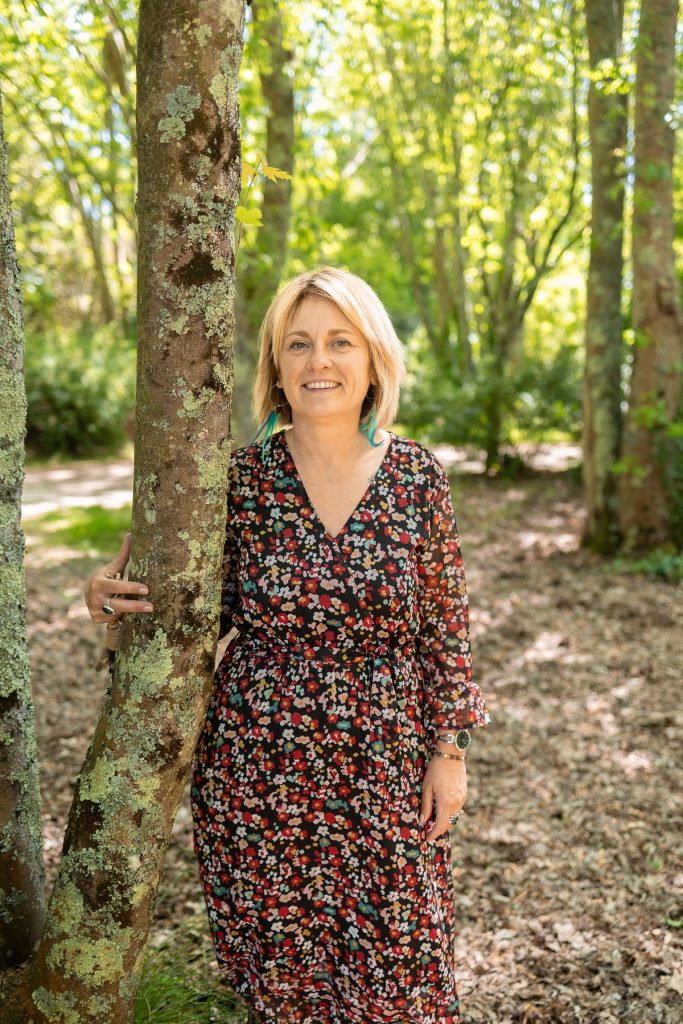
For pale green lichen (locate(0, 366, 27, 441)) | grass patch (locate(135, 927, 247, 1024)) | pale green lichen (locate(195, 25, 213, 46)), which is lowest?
grass patch (locate(135, 927, 247, 1024))

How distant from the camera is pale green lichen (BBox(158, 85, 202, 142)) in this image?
163 cm

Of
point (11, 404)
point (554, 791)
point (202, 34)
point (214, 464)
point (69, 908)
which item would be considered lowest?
point (554, 791)

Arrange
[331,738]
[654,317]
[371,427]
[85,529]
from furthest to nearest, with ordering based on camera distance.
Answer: [85,529] < [654,317] < [371,427] < [331,738]

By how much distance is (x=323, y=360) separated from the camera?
2049 mm

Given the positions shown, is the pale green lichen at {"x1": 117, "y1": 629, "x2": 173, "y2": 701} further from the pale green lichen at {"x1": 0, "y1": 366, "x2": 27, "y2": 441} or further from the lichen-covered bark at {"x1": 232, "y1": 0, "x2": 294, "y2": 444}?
the lichen-covered bark at {"x1": 232, "y1": 0, "x2": 294, "y2": 444}

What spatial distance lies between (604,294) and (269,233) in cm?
286

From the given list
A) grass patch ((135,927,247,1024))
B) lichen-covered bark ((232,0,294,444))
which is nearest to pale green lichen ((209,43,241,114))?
grass patch ((135,927,247,1024))

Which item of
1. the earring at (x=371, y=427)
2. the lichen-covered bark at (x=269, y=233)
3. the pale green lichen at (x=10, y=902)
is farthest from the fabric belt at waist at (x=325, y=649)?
the lichen-covered bark at (x=269, y=233)

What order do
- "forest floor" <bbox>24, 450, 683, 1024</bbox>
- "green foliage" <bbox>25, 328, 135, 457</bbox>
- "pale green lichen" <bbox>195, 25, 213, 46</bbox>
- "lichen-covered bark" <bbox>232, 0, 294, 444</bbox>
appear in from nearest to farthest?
"pale green lichen" <bbox>195, 25, 213, 46</bbox> < "forest floor" <bbox>24, 450, 683, 1024</bbox> < "lichen-covered bark" <bbox>232, 0, 294, 444</bbox> < "green foliage" <bbox>25, 328, 135, 457</bbox>

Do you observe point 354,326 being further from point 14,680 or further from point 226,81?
point 14,680

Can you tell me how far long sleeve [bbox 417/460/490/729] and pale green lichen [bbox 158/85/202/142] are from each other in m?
0.99

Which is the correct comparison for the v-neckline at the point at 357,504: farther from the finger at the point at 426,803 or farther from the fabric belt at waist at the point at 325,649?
the finger at the point at 426,803

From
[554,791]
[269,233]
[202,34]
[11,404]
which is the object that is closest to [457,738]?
[11,404]

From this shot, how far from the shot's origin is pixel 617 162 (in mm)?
6699
